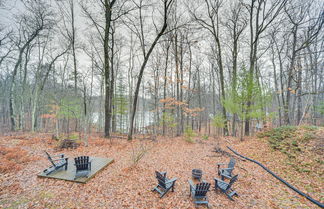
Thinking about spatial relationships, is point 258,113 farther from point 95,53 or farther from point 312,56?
point 95,53

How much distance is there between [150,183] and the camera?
4422 millimetres

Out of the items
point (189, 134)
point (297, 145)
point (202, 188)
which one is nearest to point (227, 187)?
point (202, 188)

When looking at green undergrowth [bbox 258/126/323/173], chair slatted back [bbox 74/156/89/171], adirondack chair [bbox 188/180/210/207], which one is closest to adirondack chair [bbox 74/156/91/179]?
chair slatted back [bbox 74/156/89/171]

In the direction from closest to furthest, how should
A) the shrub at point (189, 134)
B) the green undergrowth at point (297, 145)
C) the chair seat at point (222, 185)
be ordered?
the chair seat at point (222, 185) → the green undergrowth at point (297, 145) → the shrub at point (189, 134)

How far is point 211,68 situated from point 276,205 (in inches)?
746

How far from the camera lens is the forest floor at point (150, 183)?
3.46 meters

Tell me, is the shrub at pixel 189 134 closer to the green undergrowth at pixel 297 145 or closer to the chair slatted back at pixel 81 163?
the green undergrowth at pixel 297 145

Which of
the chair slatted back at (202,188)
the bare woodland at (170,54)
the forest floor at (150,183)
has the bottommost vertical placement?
the forest floor at (150,183)

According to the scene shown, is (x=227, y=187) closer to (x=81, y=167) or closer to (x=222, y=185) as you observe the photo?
(x=222, y=185)

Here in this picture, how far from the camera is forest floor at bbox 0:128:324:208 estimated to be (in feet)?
11.4

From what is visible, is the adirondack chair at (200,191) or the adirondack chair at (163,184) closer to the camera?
the adirondack chair at (200,191)

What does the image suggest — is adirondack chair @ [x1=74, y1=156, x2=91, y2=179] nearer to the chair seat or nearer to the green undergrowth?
the chair seat

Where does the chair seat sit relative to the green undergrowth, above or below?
below

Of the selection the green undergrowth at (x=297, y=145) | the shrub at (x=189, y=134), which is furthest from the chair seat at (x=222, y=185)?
the shrub at (x=189, y=134)
